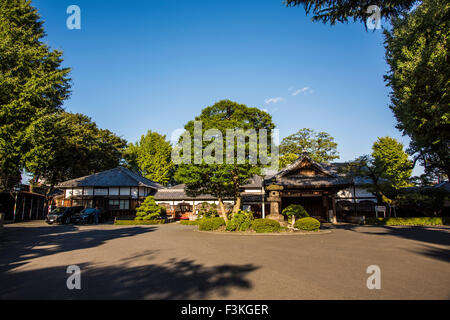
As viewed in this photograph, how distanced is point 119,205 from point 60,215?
893 cm

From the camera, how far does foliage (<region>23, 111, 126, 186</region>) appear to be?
49.0 feet

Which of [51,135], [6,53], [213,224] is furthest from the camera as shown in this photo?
[213,224]

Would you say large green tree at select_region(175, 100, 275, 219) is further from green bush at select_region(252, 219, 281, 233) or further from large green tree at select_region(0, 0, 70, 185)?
large green tree at select_region(0, 0, 70, 185)

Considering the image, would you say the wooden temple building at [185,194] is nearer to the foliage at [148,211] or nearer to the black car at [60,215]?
the foliage at [148,211]

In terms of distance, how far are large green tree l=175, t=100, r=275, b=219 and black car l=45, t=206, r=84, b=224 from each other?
48.1 ft

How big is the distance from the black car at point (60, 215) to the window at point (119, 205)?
6384 millimetres

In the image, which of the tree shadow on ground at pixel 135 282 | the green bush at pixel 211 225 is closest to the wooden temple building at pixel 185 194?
the green bush at pixel 211 225

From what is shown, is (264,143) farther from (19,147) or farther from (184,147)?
(19,147)

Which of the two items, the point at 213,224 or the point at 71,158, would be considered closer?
the point at 213,224

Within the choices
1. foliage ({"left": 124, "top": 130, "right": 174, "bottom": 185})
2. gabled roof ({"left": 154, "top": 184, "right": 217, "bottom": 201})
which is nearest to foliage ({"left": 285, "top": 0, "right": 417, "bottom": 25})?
gabled roof ({"left": 154, "top": 184, "right": 217, "bottom": 201})

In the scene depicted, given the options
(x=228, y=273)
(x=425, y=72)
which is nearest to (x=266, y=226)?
(x=228, y=273)

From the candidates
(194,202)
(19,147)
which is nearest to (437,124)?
(19,147)

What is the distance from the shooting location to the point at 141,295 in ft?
16.4
